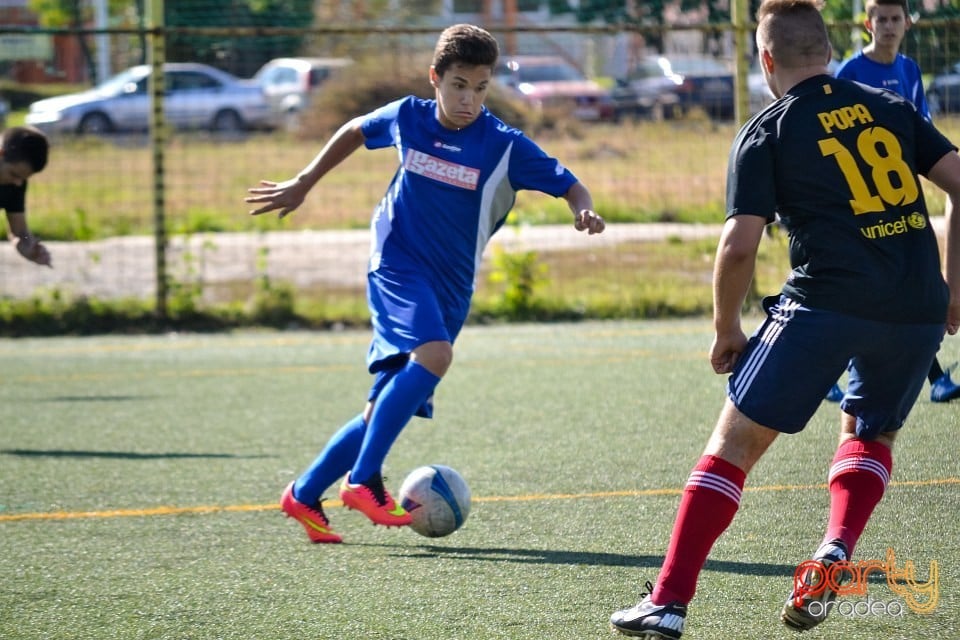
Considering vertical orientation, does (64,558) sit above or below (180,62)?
below

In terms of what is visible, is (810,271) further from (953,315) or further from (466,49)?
(466,49)

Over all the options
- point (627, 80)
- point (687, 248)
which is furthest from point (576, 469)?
point (627, 80)

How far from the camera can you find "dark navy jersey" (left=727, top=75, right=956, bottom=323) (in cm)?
335

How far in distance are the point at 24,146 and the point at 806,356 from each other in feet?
13.4

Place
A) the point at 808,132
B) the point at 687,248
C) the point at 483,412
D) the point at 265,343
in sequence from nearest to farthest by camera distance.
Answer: the point at 808,132 → the point at 483,412 → the point at 265,343 → the point at 687,248

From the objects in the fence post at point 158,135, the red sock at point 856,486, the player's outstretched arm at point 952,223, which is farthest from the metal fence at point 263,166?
the red sock at point 856,486

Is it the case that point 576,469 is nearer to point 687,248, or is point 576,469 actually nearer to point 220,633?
point 220,633

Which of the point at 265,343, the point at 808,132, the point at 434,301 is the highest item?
the point at 808,132

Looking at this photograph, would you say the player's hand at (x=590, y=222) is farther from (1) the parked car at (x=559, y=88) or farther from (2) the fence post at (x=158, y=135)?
(1) the parked car at (x=559, y=88)

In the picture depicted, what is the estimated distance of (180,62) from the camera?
37.3 ft

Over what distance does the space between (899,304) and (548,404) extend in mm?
3955

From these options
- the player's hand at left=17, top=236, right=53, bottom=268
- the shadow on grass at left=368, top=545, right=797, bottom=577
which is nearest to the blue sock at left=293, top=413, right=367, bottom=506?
the shadow on grass at left=368, top=545, right=797, bottom=577

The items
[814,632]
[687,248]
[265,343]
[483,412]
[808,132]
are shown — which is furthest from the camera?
[687,248]

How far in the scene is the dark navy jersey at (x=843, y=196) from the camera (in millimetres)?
3346
